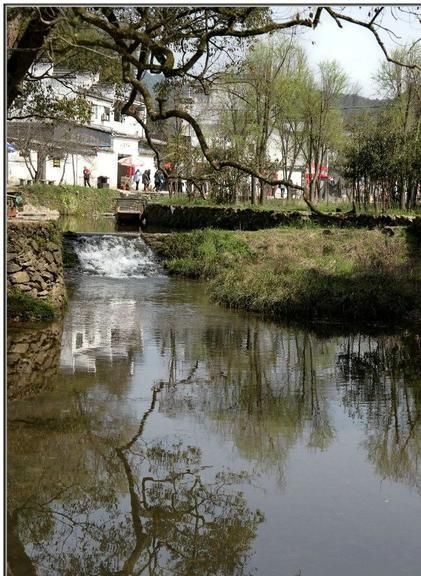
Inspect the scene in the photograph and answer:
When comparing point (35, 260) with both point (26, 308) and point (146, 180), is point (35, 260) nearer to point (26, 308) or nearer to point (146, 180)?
point (26, 308)

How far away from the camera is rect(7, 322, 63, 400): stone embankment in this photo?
901cm

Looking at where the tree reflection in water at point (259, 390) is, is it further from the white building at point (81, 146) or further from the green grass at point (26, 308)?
the white building at point (81, 146)

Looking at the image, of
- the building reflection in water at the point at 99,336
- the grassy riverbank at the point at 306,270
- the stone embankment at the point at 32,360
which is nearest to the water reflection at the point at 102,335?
the building reflection in water at the point at 99,336

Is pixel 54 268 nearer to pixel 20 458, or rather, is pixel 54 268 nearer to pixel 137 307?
pixel 137 307

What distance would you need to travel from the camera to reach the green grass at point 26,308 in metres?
12.7

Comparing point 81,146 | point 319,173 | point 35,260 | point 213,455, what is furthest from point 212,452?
point 81,146

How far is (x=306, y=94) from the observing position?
93.6ft

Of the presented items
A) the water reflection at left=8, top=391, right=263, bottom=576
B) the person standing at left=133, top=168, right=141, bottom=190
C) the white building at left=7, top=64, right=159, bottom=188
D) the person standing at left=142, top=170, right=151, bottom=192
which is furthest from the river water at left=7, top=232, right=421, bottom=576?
the person standing at left=133, top=168, right=141, bottom=190

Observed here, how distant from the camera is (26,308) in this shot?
42.2ft

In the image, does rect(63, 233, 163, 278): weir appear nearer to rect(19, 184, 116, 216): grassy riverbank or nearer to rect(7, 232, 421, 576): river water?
rect(7, 232, 421, 576): river water

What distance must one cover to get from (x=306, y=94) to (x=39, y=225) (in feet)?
55.0

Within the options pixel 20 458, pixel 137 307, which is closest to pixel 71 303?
pixel 137 307

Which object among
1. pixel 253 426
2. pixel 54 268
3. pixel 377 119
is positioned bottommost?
pixel 253 426

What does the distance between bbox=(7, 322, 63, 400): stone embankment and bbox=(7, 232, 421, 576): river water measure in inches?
1.2
